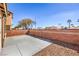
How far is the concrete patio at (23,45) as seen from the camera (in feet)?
9.00

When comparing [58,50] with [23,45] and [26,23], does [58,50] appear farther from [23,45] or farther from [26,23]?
[26,23]

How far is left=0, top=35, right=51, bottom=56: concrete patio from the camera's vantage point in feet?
9.00

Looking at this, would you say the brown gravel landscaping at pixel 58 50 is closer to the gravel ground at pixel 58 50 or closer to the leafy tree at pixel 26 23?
the gravel ground at pixel 58 50

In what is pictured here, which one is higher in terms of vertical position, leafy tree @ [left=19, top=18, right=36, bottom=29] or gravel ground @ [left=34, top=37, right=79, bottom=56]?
leafy tree @ [left=19, top=18, right=36, bottom=29]

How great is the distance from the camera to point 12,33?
9.08ft

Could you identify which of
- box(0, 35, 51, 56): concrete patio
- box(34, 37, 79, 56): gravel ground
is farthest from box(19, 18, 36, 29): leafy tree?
box(34, 37, 79, 56): gravel ground

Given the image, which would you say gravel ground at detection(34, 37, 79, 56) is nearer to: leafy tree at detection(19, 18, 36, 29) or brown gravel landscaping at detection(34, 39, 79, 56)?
brown gravel landscaping at detection(34, 39, 79, 56)

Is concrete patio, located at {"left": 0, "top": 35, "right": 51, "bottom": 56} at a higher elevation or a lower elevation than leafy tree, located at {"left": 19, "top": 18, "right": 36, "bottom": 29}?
lower

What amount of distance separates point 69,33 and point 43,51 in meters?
0.51

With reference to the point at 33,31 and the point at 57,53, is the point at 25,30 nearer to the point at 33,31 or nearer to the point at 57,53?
the point at 33,31

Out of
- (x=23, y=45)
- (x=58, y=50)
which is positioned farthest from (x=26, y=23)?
(x=58, y=50)

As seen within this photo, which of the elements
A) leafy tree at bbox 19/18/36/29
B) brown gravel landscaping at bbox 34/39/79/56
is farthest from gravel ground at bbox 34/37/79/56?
leafy tree at bbox 19/18/36/29

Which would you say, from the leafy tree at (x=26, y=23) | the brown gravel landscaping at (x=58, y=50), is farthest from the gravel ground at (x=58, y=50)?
the leafy tree at (x=26, y=23)

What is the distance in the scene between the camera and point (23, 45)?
2785mm
